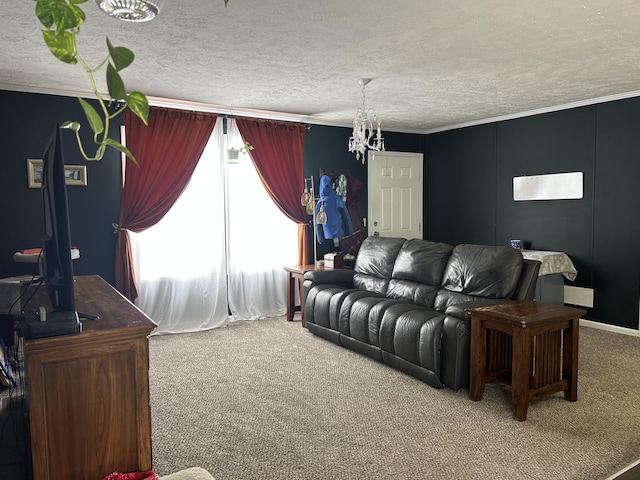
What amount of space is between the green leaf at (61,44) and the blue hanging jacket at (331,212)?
5.29 m

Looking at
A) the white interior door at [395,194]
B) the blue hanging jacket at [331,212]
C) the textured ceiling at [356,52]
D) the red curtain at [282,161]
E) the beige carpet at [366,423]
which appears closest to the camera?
the beige carpet at [366,423]

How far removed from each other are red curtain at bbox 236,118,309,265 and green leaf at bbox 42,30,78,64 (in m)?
5.08

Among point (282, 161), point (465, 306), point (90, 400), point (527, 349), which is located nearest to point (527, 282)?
point (465, 306)

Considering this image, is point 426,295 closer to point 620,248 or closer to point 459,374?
point 459,374

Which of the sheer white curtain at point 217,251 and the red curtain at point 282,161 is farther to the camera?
the red curtain at point 282,161

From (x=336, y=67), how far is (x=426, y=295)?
6.67 ft

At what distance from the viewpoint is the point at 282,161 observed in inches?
233

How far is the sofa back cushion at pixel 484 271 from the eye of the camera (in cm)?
366

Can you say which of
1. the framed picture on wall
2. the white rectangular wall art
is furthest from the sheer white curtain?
the white rectangular wall art

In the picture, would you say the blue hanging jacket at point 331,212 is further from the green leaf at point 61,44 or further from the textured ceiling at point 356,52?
the green leaf at point 61,44

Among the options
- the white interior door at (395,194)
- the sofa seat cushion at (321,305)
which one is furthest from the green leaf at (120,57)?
the white interior door at (395,194)

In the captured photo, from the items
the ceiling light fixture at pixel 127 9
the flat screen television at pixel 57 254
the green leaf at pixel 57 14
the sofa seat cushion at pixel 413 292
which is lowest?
the sofa seat cushion at pixel 413 292

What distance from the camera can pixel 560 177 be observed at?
18.0ft

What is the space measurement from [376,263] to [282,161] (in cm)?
185
